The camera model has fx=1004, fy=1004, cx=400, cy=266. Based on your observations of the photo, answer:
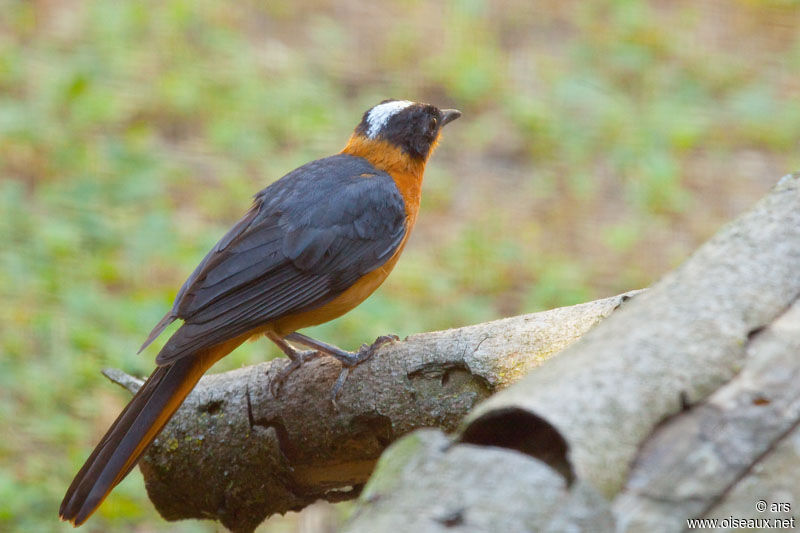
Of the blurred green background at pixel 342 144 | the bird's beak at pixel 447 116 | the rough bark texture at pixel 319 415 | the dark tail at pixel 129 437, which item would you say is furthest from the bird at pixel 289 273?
the blurred green background at pixel 342 144

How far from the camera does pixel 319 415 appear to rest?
11.9ft

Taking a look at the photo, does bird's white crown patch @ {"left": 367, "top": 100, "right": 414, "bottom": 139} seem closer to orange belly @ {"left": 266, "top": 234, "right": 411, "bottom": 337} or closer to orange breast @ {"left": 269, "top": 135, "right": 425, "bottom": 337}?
orange breast @ {"left": 269, "top": 135, "right": 425, "bottom": 337}

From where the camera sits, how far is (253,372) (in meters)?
3.90

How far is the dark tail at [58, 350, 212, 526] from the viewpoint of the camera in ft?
11.0

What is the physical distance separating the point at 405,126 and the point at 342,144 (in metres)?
2.77

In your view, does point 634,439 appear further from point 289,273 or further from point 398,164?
point 398,164

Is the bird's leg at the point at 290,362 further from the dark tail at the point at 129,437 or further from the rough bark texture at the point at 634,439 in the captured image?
the rough bark texture at the point at 634,439

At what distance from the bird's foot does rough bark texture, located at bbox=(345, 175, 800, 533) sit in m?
1.61

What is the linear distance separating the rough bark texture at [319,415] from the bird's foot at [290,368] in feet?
0.08

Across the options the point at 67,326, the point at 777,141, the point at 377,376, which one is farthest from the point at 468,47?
the point at 377,376

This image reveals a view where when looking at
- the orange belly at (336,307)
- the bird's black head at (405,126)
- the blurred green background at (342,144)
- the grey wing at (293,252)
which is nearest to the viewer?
the grey wing at (293,252)

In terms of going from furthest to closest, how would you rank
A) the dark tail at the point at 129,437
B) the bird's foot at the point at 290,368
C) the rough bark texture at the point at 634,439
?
the bird's foot at the point at 290,368
the dark tail at the point at 129,437
the rough bark texture at the point at 634,439

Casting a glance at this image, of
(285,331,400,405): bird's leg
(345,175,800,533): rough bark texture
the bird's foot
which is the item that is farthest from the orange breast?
(345,175,800,533): rough bark texture

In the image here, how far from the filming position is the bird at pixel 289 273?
138 inches
